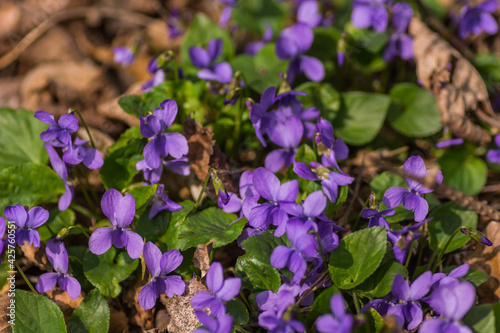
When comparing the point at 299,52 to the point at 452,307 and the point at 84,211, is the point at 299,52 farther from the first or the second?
the point at 452,307

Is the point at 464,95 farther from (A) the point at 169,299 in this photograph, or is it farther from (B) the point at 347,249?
(A) the point at 169,299

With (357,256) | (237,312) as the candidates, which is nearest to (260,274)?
(237,312)

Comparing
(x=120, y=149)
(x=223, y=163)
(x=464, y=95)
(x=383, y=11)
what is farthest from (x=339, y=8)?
(x=120, y=149)

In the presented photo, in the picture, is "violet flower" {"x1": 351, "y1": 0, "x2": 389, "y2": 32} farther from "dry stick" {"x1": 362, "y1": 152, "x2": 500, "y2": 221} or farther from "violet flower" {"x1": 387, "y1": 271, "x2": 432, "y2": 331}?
"violet flower" {"x1": 387, "y1": 271, "x2": 432, "y2": 331}

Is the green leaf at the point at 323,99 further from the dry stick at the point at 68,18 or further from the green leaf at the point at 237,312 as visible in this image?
the dry stick at the point at 68,18

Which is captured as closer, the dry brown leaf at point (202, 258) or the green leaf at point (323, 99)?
the dry brown leaf at point (202, 258)

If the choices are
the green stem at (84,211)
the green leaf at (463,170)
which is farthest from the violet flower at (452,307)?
the green stem at (84,211)
